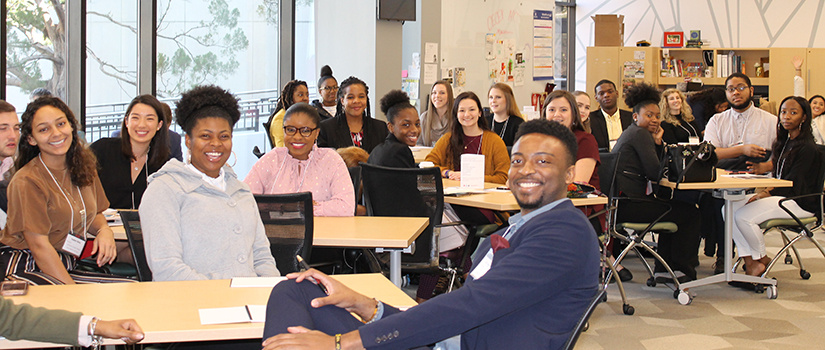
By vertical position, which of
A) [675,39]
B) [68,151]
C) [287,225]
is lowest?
[287,225]

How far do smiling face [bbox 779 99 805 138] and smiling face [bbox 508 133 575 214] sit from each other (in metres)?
4.26

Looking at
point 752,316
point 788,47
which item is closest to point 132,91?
point 752,316

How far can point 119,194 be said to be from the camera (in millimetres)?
4129

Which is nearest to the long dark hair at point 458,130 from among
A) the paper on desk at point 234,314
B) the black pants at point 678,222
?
the black pants at point 678,222

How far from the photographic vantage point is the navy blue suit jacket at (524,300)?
1.67 meters

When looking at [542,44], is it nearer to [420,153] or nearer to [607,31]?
[607,31]

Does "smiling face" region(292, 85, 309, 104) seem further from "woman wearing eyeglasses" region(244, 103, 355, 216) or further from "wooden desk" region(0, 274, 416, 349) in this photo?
"wooden desk" region(0, 274, 416, 349)

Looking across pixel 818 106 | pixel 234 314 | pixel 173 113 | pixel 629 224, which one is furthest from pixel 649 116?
pixel 234 314

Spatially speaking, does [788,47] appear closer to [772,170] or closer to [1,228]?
[772,170]

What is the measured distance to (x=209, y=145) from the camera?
2703 millimetres

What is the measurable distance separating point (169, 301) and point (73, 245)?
49.2 inches

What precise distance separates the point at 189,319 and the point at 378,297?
0.54 metres

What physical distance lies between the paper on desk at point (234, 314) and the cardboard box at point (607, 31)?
403 inches

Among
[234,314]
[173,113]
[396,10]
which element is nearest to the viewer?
[234,314]
